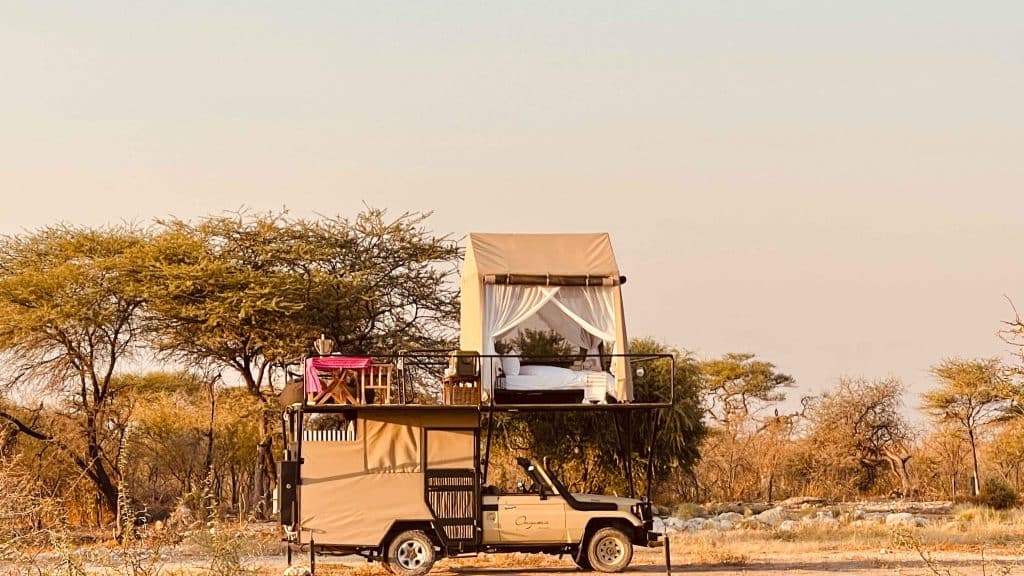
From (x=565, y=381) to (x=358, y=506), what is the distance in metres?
3.61

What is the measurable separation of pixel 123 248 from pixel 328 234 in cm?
483

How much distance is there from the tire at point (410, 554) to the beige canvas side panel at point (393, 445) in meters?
1.00

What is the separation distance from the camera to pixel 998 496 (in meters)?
33.3

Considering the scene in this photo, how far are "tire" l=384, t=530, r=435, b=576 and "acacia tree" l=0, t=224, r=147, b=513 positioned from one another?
11692mm

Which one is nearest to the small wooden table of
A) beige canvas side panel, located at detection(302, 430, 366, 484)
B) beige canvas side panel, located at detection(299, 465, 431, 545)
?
beige canvas side panel, located at detection(302, 430, 366, 484)

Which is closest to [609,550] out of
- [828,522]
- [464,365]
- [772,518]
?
[464,365]

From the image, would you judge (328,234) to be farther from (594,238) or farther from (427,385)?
(594,238)

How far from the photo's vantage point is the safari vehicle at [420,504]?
18.0m

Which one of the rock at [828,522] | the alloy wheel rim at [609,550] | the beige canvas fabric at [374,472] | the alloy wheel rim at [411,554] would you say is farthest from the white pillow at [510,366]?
the rock at [828,522]

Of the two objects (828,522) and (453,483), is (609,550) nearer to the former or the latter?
(453,483)

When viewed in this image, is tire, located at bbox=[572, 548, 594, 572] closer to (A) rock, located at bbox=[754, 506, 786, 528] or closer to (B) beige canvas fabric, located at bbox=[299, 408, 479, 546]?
(B) beige canvas fabric, located at bbox=[299, 408, 479, 546]

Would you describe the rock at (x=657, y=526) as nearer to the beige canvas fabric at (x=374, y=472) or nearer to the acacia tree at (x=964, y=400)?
the beige canvas fabric at (x=374, y=472)

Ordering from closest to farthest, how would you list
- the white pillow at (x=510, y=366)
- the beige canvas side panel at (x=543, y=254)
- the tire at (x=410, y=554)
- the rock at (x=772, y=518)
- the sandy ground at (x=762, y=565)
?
the tire at (x=410, y=554), the sandy ground at (x=762, y=565), the white pillow at (x=510, y=366), the beige canvas side panel at (x=543, y=254), the rock at (x=772, y=518)

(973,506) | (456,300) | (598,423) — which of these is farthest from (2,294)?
(973,506)
